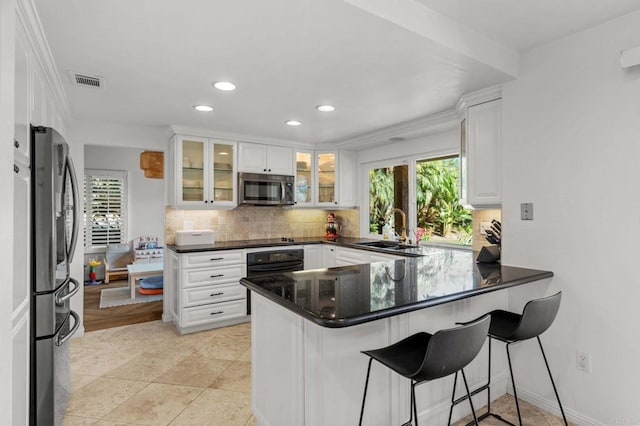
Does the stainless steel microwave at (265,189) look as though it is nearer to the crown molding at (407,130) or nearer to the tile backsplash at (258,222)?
the tile backsplash at (258,222)

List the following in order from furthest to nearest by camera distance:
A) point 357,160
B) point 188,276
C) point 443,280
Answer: point 357,160
point 188,276
point 443,280

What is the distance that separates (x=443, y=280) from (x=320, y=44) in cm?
150

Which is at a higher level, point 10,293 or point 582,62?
point 582,62

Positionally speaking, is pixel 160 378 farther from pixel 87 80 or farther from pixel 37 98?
pixel 87 80

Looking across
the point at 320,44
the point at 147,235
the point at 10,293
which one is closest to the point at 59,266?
the point at 10,293

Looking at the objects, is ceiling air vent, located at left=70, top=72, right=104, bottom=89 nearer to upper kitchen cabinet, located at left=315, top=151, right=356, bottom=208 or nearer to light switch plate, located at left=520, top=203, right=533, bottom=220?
upper kitchen cabinet, located at left=315, top=151, right=356, bottom=208

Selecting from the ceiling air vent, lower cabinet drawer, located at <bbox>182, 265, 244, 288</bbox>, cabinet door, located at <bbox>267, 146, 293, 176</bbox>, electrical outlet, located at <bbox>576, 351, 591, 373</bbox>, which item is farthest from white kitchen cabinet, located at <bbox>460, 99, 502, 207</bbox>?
the ceiling air vent

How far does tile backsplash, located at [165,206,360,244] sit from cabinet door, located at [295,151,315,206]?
0.33 m

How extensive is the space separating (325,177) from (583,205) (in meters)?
3.21

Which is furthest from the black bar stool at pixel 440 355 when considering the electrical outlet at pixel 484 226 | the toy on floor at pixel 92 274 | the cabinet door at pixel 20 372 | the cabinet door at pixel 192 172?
the toy on floor at pixel 92 274

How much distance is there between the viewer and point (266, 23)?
1.74 meters

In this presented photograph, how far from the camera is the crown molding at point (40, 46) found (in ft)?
5.06

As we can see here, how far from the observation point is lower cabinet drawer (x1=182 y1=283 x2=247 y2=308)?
3662 millimetres

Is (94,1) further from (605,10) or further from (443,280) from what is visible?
(605,10)
